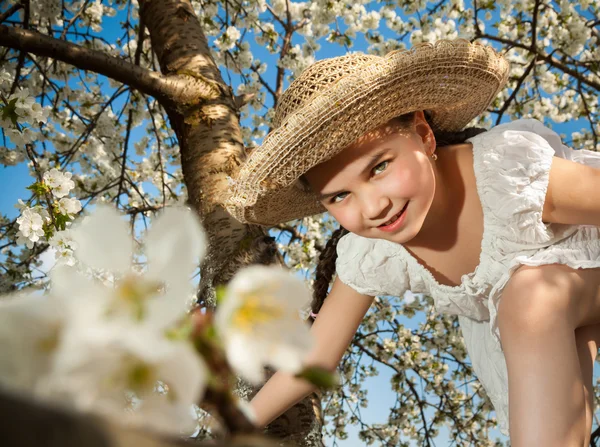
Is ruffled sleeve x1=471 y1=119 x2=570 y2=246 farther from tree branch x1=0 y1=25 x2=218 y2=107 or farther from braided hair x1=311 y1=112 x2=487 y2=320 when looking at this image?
tree branch x1=0 y1=25 x2=218 y2=107

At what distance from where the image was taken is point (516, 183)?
136cm

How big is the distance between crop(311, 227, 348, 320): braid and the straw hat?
506 mm

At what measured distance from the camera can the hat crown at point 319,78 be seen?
51.4 inches

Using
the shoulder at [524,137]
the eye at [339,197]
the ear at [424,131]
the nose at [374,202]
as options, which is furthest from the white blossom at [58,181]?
the shoulder at [524,137]

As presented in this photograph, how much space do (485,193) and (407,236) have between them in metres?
0.29

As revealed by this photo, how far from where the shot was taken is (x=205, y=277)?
5.46 feet

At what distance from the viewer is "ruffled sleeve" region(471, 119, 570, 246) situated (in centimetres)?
134

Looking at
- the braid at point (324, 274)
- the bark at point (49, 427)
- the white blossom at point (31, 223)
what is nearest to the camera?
the bark at point (49, 427)

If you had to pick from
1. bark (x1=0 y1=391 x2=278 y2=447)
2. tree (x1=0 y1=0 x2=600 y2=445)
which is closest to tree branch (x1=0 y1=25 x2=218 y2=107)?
tree (x1=0 y1=0 x2=600 y2=445)

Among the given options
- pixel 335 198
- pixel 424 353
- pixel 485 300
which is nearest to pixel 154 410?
pixel 335 198

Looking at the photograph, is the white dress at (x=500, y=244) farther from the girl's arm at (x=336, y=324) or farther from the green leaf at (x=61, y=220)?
the green leaf at (x=61, y=220)

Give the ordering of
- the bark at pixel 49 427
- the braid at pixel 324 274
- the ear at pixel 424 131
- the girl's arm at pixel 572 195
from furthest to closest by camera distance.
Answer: the braid at pixel 324 274, the ear at pixel 424 131, the girl's arm at pixel 572 195, the bark at pixel 49 427

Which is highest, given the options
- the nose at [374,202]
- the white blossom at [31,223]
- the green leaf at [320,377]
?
the white blossom at [31,223]

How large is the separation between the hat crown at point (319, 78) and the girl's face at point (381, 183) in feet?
0.58
